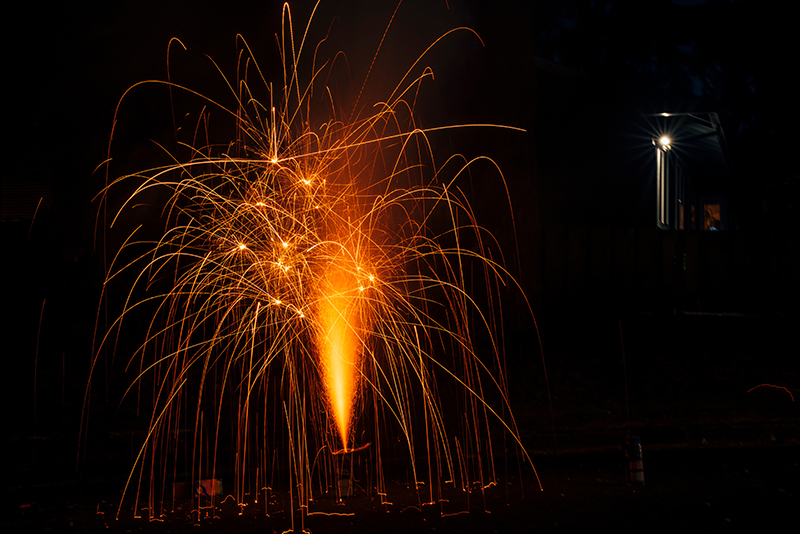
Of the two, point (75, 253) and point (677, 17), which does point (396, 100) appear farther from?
point (677, 17)

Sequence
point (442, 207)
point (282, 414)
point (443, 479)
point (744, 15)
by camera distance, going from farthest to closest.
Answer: point (744, 15) < point (442, 207) < point (282, 414) < point (443, 479)

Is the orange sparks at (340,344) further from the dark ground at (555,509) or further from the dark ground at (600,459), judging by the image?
the dark ground at (555,509)

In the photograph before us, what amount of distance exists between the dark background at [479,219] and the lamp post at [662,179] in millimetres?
2031

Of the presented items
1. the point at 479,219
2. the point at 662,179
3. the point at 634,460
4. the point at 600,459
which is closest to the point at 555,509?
the point at 634,460

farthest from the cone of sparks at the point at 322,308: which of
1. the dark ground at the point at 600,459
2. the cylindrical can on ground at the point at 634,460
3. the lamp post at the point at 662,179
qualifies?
the lamp post at the point at 662,179

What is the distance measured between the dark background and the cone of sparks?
471mm

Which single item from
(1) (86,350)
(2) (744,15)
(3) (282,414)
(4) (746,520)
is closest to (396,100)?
(3) (282,414)

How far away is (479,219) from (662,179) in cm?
931

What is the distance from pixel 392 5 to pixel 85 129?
5032 mm

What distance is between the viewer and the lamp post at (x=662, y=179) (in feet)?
51.3

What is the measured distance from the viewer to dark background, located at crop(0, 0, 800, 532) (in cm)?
721

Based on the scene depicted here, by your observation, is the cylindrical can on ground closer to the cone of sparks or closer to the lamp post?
the cone of sparks

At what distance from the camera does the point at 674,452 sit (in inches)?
250

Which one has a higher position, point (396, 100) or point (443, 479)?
point (396, 100)
